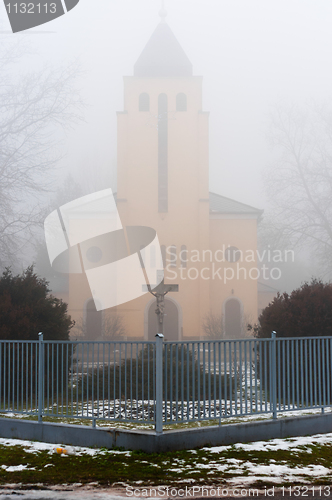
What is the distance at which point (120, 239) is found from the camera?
3794 cm

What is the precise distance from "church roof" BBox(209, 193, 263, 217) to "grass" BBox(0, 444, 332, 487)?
32393 millimetres

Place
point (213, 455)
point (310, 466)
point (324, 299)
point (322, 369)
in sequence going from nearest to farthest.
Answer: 1. point (310, 466)
2. point (213, 455)
3. point (322, 369)
4. point (324, 299)

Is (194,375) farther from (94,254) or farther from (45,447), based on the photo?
(94,254)

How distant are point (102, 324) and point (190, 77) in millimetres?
21426

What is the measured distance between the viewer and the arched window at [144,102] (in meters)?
39.6

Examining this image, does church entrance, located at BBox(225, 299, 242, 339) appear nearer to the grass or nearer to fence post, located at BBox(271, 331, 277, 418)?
fence post, located at BBox(271, 331, 277, 418)

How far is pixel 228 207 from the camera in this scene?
132 feet

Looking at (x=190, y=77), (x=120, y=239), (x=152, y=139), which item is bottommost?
(x=120, y=239)

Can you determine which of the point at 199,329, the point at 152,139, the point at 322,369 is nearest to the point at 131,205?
the point at 152,139

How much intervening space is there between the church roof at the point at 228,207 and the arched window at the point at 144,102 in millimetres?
9197

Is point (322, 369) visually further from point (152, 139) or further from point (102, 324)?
point (152, 139)

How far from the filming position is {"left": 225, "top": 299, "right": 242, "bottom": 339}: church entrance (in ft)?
122

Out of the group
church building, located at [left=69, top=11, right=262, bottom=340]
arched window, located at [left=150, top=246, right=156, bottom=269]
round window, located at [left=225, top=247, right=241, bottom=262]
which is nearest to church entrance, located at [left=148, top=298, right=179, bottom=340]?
church building, located at [left=69, top=11, right=262, bottom=340]

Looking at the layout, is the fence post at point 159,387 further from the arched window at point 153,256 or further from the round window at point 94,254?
the round window at point 94,254
